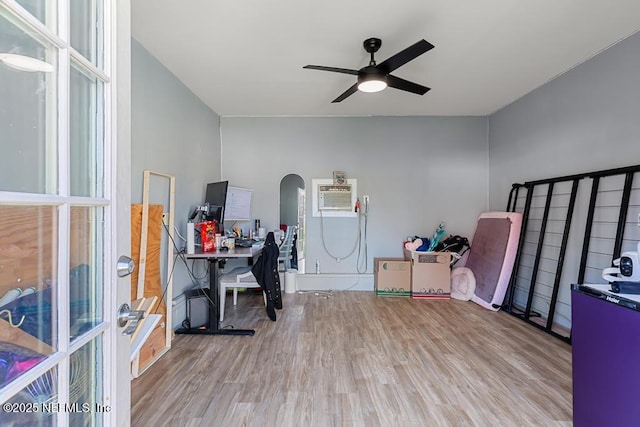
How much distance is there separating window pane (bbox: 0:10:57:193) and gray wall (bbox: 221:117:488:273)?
12.3ft

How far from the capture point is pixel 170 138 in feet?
9.49

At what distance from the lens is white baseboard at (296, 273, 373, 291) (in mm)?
4371

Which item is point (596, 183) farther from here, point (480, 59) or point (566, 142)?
point (480, 59)

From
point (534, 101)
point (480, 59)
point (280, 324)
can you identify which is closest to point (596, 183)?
point (534, 101)

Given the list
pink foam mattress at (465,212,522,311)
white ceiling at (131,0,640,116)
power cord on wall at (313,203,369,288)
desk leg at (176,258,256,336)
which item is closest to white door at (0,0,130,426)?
white ceiling at (131,0,640,116)

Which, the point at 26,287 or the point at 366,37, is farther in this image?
the point at 366,37

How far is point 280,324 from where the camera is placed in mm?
3096

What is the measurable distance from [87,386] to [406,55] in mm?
2462

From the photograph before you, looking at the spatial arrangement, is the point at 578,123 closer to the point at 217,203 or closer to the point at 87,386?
the point at 217,203

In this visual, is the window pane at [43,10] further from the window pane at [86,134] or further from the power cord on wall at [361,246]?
the power cord on wall at [361,246]

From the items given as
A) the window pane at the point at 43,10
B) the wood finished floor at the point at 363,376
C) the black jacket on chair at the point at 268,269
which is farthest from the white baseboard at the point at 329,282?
the window pane at the point at 43,10

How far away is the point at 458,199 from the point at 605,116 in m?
2.00

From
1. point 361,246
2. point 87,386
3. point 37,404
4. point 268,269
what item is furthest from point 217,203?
point 37,404

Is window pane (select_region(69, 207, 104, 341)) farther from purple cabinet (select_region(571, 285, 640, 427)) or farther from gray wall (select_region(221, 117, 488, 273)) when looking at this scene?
gray wall (select_region(221, 117, 488, 273))
